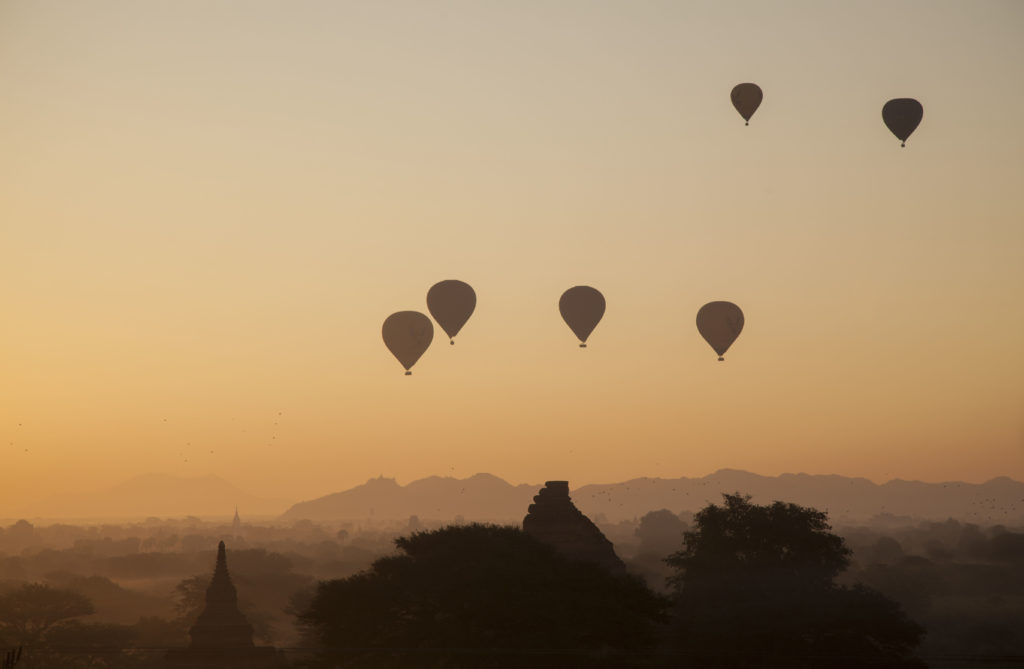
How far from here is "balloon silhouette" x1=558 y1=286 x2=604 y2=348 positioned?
73.4 metres

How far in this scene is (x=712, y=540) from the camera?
83125 millimetres

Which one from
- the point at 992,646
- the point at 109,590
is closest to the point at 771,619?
the point at 992,646

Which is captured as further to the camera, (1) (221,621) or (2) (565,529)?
(2) (565,529)

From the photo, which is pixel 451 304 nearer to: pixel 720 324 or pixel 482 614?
pixel 720 324

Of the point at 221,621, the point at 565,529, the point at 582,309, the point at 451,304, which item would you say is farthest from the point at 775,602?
the point at 221,621

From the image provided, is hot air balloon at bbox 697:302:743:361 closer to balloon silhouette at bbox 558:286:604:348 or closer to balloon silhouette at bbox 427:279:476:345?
balloon silhouette at bbox 558:286:604:348

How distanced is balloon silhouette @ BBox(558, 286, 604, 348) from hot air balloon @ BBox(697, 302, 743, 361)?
6.21m

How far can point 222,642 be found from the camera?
60.3 meters

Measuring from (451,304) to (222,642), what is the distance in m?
22.7

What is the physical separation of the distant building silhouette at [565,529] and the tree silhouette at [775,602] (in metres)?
5.95

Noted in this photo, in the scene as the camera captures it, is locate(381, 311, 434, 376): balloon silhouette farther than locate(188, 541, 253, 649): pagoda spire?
Yes

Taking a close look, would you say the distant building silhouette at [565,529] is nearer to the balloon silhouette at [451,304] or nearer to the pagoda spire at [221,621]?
the balloon silhouette at [451,304]

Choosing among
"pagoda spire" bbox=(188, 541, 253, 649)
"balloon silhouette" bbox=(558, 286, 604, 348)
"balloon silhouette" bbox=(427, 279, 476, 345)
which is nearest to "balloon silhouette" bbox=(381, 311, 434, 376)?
"balloon silhouette" bbox=(427, 279, 476, 345)

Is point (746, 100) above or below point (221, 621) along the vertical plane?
above
